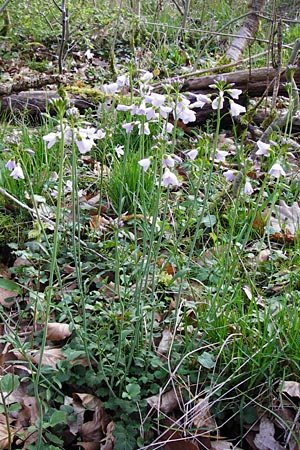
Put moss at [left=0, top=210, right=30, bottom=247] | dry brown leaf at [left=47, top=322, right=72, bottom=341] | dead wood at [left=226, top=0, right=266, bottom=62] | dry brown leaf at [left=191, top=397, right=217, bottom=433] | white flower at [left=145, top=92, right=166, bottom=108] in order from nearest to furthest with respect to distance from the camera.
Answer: white flower at [left=145, top=92, right=166, bottom=108] → dry brown leaf at [left=191, top=397, right=217, bottom=433] → dry brown leaf at [left=47, top=322, right=72, bottom=341] → moss at [left=0, top=210, right=30, bottom=247] → dead wood at [left=226, top=0, right=266, bottom=62]

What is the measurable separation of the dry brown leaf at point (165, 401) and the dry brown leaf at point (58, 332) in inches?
15.3

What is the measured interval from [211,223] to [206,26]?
5.33 metres

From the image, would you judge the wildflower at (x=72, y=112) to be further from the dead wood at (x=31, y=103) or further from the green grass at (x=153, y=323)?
the dead wood at (x=31, y=103)

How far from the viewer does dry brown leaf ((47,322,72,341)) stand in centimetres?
170

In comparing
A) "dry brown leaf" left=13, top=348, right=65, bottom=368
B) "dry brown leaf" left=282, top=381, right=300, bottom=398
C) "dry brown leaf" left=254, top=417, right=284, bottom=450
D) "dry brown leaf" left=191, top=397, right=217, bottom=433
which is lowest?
"dry brown leaf" left=254, top=417, right=284, bottom=450

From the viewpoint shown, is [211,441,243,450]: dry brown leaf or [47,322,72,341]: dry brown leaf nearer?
[211,441,243,450]: dry brown leaf

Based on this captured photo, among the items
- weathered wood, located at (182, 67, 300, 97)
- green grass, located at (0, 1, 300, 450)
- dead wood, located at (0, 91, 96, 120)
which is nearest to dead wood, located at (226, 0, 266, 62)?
weathered wood, located at (182, 67, 300, 97)

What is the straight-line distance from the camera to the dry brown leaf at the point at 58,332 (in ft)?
5.57

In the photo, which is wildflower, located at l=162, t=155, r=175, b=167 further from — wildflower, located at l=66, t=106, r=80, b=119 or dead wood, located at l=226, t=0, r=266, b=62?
dead wood, located at l=226, t=0, r=266, b=62

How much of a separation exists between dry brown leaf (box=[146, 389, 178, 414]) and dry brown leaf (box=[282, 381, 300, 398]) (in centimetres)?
34

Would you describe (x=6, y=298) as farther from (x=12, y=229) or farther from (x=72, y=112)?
(x=72, y=112)

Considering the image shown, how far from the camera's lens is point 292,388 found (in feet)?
4.88

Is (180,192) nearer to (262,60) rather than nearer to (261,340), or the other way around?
(261,340)

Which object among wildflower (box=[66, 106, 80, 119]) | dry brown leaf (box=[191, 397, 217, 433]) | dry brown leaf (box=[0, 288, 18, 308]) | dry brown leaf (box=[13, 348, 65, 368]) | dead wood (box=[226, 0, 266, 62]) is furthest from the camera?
dead wood (box=[226, 0, 266, 62])
